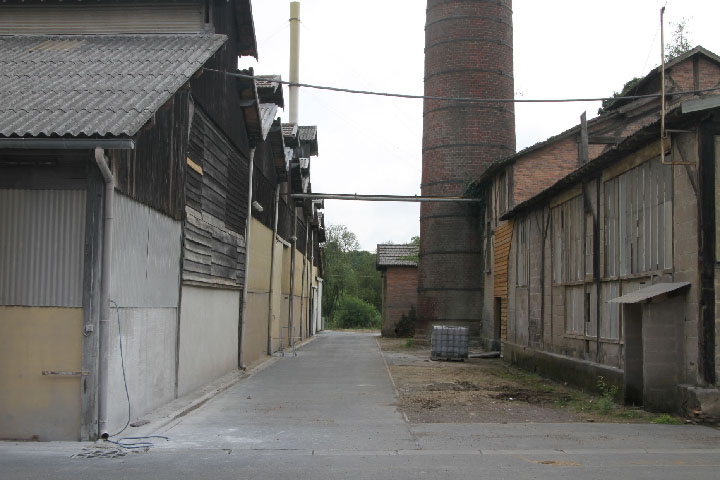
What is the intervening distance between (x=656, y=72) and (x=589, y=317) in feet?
32.5

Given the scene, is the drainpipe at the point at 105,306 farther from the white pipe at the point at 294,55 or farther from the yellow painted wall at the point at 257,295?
the white pipe at the point at 294,55

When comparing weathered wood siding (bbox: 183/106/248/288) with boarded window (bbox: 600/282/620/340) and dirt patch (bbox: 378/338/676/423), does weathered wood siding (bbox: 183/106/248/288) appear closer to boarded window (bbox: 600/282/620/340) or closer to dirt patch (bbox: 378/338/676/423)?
dirt patch (bbox: 378/338/676/423)

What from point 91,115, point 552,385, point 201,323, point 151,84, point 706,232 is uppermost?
point 151,84

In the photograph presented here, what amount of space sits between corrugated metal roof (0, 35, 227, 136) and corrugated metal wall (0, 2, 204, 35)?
2.96ft

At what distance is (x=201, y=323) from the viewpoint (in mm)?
14492

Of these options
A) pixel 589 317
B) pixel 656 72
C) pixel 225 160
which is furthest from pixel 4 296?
pixel 656 72

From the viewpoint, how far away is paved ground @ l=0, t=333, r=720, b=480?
7.36m

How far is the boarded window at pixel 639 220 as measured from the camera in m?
11.7

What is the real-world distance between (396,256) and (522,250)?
23.2 meters

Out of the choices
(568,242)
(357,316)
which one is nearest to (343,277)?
(357,316)

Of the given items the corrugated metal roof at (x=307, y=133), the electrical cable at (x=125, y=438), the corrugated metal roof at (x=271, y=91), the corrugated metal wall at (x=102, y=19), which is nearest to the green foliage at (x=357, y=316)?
the corrugated metal roof at (x=307, y=133)

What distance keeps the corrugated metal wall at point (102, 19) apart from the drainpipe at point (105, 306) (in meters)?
6.67

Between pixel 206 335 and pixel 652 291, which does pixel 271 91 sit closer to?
pixel 206 335

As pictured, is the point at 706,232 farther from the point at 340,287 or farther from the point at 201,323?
the point at 340,287
